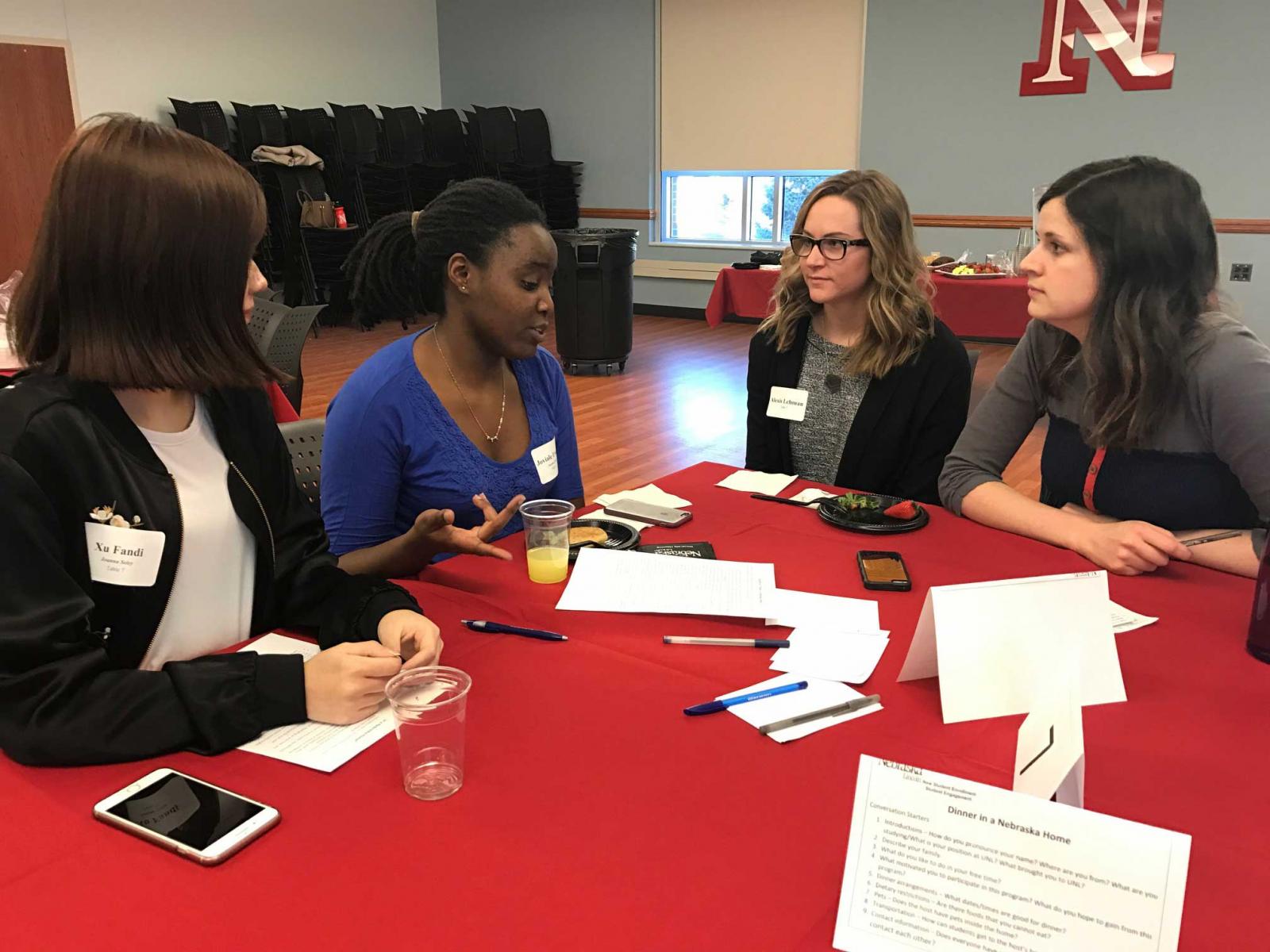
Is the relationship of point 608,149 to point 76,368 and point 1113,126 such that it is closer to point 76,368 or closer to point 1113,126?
point 1113,126

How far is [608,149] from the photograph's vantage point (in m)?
9.70

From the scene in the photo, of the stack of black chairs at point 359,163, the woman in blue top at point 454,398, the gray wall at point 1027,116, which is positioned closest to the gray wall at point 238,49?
the stack of black chairs at point 359,163

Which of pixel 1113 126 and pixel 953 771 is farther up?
pixel 1113 126

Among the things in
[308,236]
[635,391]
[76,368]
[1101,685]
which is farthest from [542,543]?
[308,236]

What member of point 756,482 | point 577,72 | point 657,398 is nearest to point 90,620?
point 756,482

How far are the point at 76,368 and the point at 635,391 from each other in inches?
215

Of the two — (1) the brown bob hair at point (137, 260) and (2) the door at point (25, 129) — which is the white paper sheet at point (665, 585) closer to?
(1) the brown bob hair at point (137, 260)

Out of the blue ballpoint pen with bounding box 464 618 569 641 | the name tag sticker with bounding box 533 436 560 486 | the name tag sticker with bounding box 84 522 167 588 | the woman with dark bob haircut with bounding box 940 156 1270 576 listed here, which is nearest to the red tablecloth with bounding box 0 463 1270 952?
the blue ballpoint pen with bounding box 464 618 569 641

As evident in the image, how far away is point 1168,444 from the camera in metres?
1.74

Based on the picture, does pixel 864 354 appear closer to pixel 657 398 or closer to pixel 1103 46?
pixel 657 398

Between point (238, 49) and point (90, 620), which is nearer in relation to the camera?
point (90, 620)

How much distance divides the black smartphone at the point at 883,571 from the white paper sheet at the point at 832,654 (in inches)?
6.8

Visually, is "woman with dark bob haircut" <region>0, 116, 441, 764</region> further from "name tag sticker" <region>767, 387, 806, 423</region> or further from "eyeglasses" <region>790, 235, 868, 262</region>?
"eyeglasses" <region>790, 235, 868, 262</region>

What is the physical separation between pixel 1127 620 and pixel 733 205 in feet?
27.3
